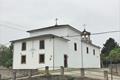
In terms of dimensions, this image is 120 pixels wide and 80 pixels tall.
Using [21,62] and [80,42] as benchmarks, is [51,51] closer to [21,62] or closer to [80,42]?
[21,62]

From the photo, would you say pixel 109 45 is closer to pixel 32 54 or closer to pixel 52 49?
pixel 32 54

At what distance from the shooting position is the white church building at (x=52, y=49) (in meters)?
33.2

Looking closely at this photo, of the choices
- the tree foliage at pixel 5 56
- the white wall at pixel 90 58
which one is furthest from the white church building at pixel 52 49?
the tree foliage at pixel 5 56

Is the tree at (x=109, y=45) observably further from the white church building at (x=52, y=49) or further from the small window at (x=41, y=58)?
the small window at (x=41, y=58)

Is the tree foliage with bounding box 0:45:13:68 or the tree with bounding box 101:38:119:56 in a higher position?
the tree with bounding box 101:38:119:56

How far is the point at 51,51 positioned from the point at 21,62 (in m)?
6.31

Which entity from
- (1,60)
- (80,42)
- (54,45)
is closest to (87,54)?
(80,42)

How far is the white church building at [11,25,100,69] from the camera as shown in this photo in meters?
33.2

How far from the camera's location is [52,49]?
108 feet

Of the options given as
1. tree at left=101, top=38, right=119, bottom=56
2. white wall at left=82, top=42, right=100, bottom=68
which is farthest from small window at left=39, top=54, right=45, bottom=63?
tree at left=101, top=38, right=119, bottom=56

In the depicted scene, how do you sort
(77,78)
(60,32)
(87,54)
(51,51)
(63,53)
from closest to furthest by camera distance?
(77,78)
(51,51)
(63,53)
(60,32)
(87,54)

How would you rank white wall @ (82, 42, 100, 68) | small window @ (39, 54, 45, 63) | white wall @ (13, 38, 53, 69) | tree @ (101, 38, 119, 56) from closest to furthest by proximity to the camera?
white wall @ (13, 38, 53, 69)
small window @ (39, 54, 45, 63)
white wall @ (82, 42, 100, 68)
tree @ (101, 38, 119, 56)

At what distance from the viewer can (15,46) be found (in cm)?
3794

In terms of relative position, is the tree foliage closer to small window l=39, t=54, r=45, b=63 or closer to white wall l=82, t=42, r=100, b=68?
white wall l=82, t=42, r=100, b=68
